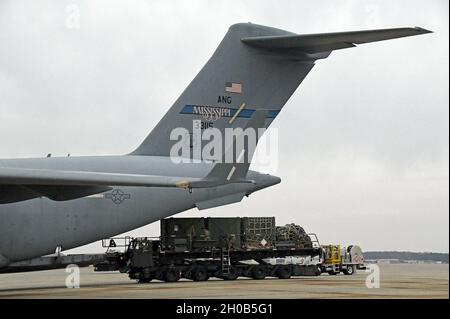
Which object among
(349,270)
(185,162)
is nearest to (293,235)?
(349,270)

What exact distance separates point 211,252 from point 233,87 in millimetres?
4736

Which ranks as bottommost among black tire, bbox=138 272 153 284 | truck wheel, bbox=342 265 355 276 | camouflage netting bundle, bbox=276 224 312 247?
black tire, bbox=138 272 153 284

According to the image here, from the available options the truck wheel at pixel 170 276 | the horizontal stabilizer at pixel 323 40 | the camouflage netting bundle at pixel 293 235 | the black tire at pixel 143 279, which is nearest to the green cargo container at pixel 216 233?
the camouflage netting bundle at pixel 293 235

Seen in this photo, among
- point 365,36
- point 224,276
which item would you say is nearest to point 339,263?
point 224,276

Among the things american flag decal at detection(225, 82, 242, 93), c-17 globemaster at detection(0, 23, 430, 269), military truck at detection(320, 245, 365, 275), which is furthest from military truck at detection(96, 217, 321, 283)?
american flag decal at detection(225, 82, 242, 93)

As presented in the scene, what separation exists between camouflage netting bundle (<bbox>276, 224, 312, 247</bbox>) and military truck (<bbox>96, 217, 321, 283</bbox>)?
0.03 m

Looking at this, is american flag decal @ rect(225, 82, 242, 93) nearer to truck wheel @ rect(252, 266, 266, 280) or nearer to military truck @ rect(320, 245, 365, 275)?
truck wheel @ rect(252, 266, 266, 280)

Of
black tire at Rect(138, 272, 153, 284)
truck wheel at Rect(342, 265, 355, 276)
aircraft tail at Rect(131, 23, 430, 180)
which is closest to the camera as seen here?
aircraft tail at Rect(131, 23, 430, 180)

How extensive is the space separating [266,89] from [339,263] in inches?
278

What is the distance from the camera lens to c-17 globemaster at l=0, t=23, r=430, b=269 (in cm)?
1778

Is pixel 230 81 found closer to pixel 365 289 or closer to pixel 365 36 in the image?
pixel 365 36

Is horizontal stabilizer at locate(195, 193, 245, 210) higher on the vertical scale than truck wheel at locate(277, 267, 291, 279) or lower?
higher

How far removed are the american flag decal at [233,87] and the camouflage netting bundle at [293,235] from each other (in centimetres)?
542

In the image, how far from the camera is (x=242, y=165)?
13.4 m
